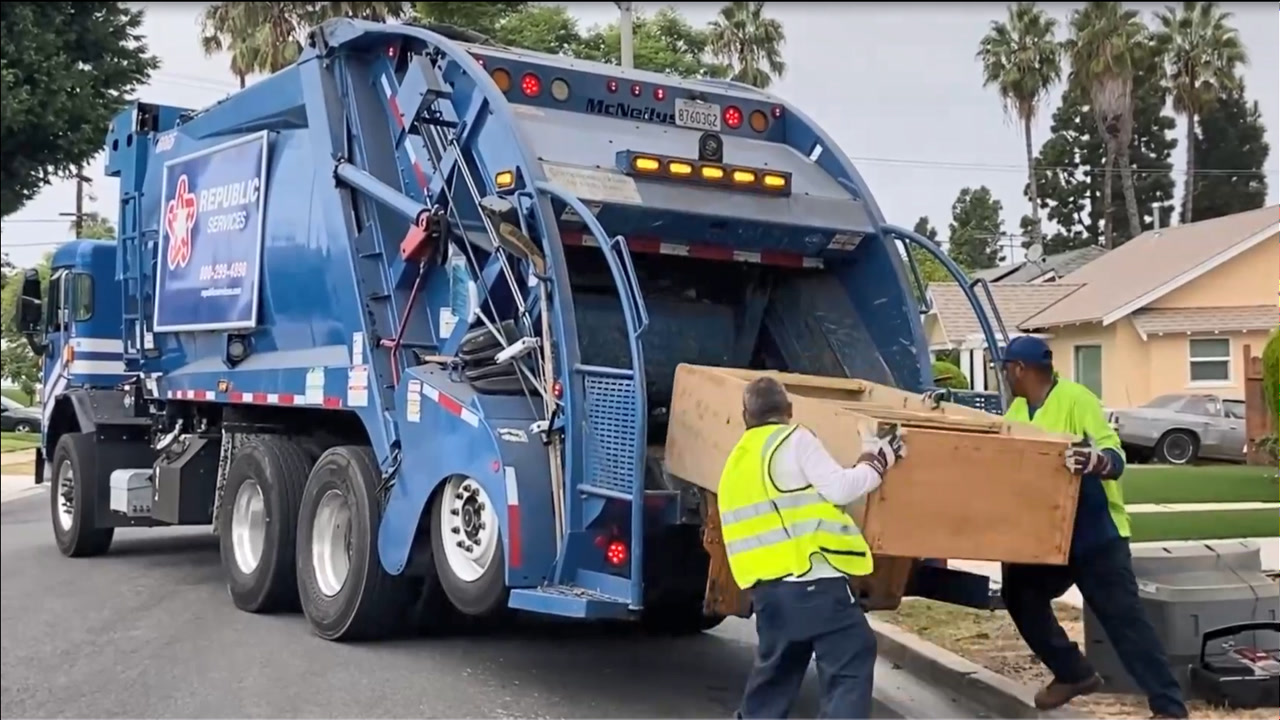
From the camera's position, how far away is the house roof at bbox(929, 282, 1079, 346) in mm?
7465

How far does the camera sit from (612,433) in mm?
5219

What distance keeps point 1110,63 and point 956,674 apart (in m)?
4.34

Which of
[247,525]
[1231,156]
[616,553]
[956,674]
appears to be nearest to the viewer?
[616,553]

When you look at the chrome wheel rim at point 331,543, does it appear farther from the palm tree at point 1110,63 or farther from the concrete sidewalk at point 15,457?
the concrete sidewalk at point 15,457

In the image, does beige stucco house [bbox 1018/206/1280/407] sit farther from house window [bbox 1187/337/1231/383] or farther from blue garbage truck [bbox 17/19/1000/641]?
blue garbage truck [bbox 17/19/1000/641]

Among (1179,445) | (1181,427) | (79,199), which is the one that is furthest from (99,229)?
(1179,445)

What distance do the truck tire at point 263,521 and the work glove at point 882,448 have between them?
405 centimetres

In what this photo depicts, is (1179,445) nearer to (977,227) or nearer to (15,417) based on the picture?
(977,227)

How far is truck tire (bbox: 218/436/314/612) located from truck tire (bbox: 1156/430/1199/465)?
1366 cm

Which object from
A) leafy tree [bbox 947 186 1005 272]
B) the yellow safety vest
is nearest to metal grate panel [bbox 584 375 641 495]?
the yellow safety vest

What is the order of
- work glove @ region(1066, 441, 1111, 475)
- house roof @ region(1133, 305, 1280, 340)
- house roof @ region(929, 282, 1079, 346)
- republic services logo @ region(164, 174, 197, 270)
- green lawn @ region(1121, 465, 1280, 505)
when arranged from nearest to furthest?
work glove @ region(1066, 441, 1111, 475)
house roof @ region(929, 282, 1079, 346)
green lawn @ region(1121, 465, 1280, 505)
republic services logo @ region(164, 174, 197, 270)
house roof @ region(1133, 305, 1280, 340)

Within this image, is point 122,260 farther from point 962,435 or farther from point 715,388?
point 962,435

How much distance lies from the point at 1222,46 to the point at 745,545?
4748 millimetres

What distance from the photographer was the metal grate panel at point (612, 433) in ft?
16.8
